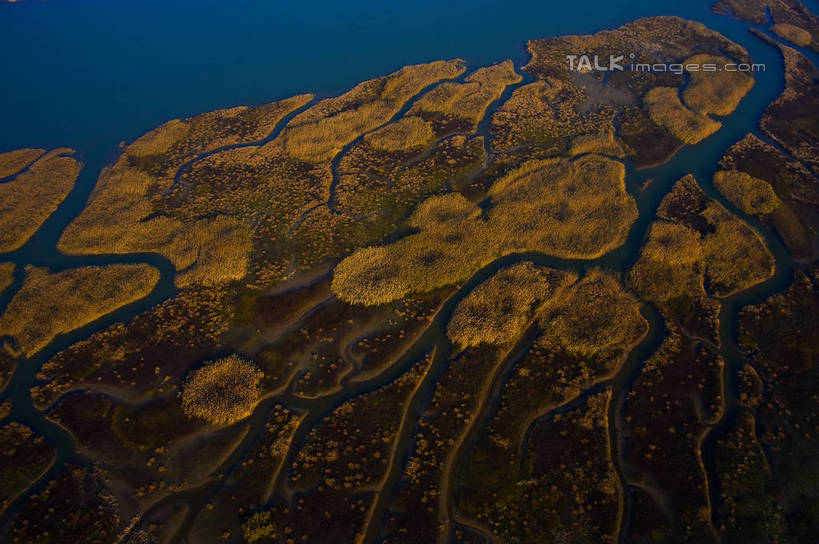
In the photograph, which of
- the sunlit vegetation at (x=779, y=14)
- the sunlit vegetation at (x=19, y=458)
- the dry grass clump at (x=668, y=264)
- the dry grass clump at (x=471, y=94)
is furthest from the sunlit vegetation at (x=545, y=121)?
the sunlit vegetation at (x=19, y=458)

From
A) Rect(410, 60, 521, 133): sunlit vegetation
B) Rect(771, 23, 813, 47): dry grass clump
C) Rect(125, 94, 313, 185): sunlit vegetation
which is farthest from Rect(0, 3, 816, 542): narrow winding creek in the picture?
Rect(771, 23, 813, 47): dry grass clump

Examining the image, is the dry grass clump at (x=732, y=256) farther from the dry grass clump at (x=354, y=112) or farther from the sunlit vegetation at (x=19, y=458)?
the sunlit vegetation at (x=19, y=458)

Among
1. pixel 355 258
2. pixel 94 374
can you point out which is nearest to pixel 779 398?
pixel 355 258

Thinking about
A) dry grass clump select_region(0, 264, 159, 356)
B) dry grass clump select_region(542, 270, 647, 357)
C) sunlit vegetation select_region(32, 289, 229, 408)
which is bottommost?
dry grass clump select_region(542, 270, 647, 357)

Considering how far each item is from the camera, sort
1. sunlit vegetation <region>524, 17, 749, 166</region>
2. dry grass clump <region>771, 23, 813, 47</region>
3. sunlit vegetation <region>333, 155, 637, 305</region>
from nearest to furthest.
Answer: sunlit vegetation <region>333, 155, 637, 305</region> → sunlit vegetation <region>524, 17, 749, 166</region> → dry grass clump <region>771, 23, 813, 47</region>

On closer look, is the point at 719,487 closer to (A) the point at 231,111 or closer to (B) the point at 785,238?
(B) the point at 785,238

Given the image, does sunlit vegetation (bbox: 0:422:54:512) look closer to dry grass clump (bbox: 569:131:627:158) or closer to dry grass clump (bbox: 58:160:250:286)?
dry grass clump (bbox: 58:160:250:286)
